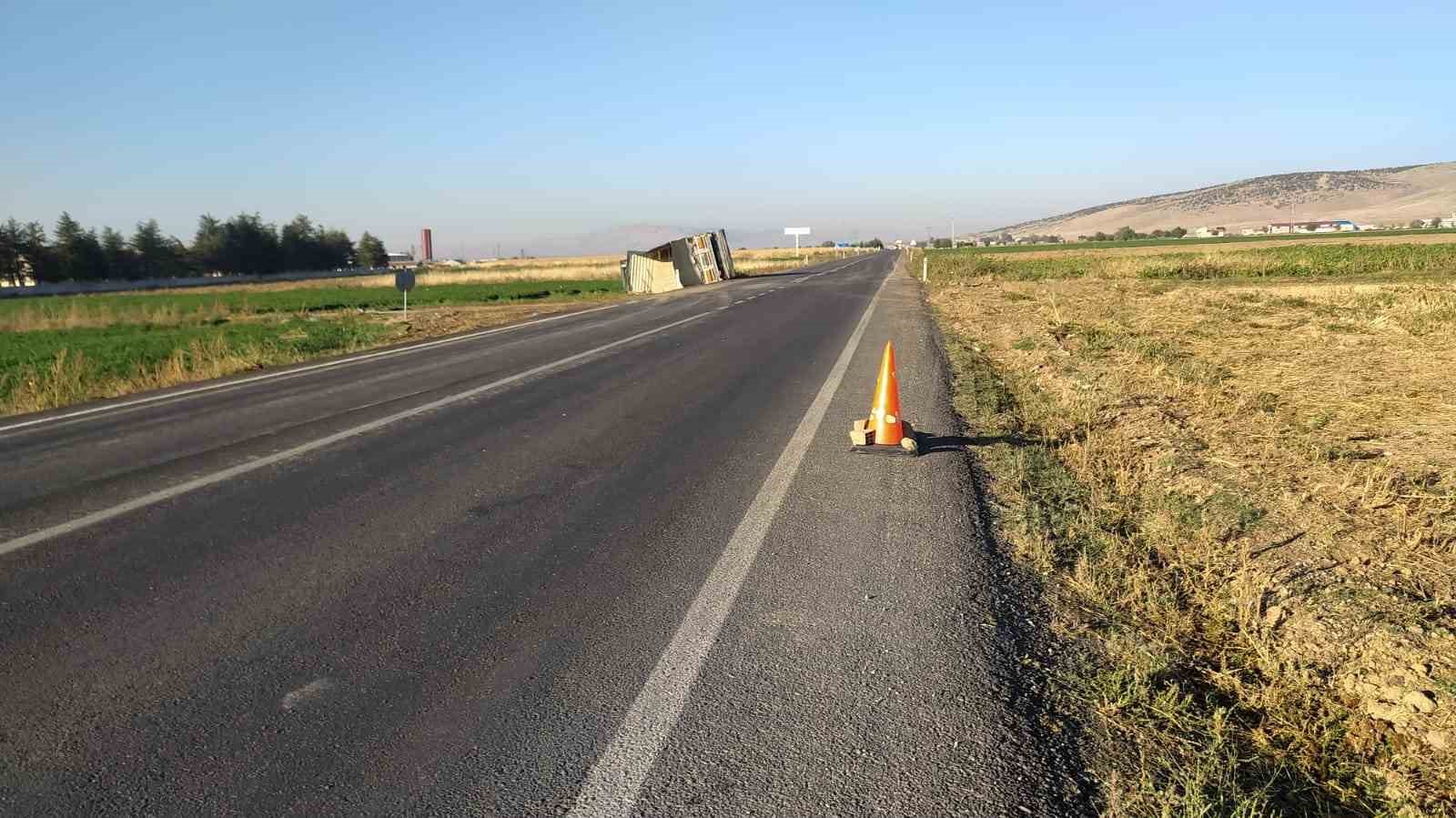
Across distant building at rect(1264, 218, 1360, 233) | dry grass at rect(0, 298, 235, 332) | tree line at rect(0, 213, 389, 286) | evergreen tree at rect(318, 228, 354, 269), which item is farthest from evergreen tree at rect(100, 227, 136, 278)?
distant building at rect(1264, 218, 1360, 233)

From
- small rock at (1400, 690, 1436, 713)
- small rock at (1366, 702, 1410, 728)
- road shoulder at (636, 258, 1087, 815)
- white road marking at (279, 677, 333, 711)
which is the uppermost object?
white road marking at (279, 677, 333, 711)

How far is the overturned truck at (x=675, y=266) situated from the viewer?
1608 inches

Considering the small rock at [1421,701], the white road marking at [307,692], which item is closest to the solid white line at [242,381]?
the white road marking at [307,692]

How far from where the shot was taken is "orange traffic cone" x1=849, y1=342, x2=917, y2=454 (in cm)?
703

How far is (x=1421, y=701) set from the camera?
125 inches

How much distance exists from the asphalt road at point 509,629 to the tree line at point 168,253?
88694mm

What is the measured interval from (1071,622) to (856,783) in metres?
1.66

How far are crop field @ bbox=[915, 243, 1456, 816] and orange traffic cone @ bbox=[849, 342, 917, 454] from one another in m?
0.68

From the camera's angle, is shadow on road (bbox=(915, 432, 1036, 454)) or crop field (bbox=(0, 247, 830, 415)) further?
crop field (bbox=(0, 247, 830, 415))

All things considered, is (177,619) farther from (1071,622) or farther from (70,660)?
(1071,622)

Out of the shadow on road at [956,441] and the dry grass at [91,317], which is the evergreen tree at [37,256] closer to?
the dry grass at [91,317]

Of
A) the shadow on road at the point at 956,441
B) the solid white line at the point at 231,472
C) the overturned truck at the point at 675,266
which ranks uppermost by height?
the overturned truck at the point at 675,266

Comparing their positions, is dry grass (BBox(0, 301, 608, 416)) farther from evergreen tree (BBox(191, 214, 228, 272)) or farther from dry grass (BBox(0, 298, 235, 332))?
evergreen tree (BBox(191, 214, 228, 272))

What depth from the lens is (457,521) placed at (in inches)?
212
